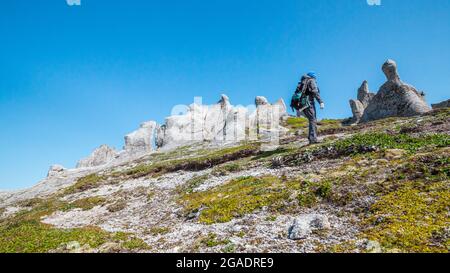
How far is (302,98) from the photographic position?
105 feet

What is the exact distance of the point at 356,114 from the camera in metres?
86.2

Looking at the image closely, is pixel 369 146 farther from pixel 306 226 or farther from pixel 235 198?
pixel 306 226

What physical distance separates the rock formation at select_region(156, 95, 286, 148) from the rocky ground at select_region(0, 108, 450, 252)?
4780 cm

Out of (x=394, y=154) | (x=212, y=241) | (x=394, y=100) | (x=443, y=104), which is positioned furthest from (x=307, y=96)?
(x=443, y=104)

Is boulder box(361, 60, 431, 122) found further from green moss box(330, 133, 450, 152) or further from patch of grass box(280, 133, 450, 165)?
patch of grass box(280, 133, 450, 165)

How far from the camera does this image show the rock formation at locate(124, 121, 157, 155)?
104188mm

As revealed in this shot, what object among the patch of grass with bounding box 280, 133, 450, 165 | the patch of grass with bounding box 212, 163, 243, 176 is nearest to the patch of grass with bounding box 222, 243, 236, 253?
the patch of grass with bounding box 280, 133, 450, 165

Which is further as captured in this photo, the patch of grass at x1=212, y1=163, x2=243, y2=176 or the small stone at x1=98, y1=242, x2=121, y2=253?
the patch of grass at x1=212, y1=163, x2=243, y2=176

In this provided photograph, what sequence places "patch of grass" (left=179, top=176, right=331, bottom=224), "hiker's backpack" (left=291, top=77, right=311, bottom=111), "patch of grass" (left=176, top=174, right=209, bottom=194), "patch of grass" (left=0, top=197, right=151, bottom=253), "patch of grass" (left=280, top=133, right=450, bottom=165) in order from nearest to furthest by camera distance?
"patch of grass" (left=0, top=197, right=151, bottom=253) < "patch of grass" (left=179, top=176, right=331, bottom=224) < "patch of grass" (left=280, top=133, right=450, bottom=165) < "patch of grass" (left=176, top=174, right=209, bottom=194) < "hiker's backpack" (left=291, top=77, right=311, bottom=111)

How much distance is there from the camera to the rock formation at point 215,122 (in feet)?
266

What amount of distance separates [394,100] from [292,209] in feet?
171

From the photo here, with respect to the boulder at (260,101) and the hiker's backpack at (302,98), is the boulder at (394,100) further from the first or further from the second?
the boulder at (260,101)
